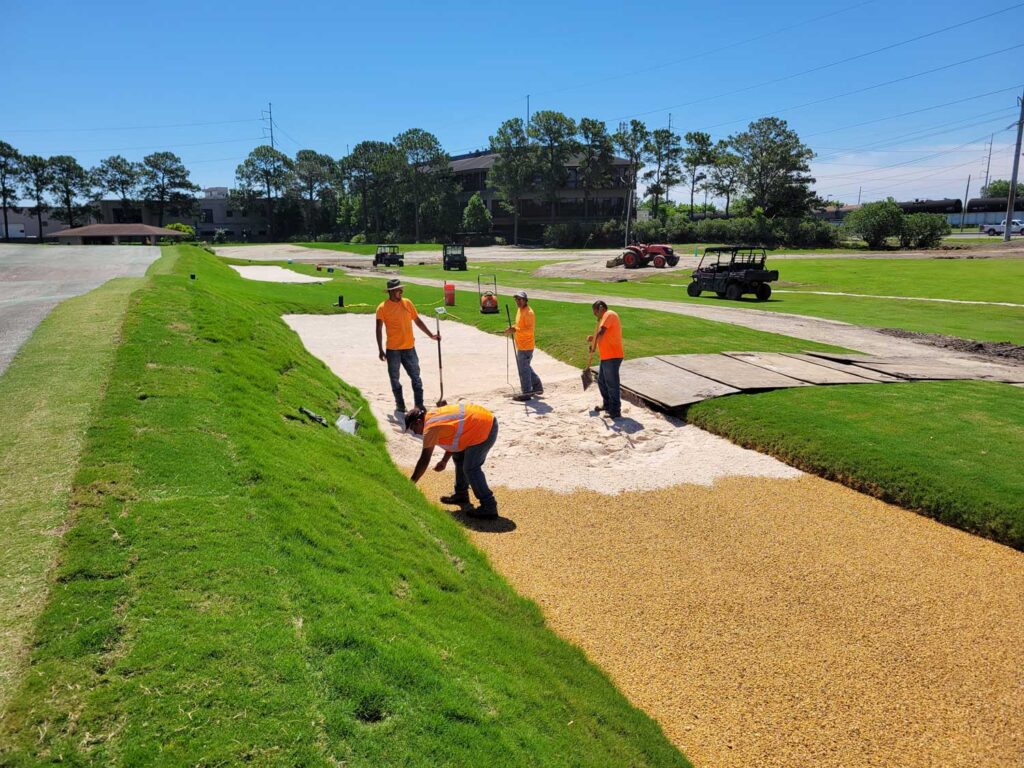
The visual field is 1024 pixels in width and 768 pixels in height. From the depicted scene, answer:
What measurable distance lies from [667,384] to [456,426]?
24.7ft

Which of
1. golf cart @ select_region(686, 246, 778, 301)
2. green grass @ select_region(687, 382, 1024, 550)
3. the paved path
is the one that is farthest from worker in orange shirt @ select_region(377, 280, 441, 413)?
golf cart @ select_region(686, 246, 778, 301)

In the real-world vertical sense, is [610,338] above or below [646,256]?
below

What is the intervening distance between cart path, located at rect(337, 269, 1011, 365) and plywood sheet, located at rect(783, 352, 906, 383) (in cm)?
320

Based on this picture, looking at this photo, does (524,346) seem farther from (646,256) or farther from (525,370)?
(646,256)

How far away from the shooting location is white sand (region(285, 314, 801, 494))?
1065 cm

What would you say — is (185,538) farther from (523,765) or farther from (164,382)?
(164,382)

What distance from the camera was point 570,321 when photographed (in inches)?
914

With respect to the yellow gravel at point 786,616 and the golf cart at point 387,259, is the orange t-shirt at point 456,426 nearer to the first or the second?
the yellow gravel at point 786,616

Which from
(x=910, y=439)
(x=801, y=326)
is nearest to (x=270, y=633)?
(x=910, y=439)

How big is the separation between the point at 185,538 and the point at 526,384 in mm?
9679

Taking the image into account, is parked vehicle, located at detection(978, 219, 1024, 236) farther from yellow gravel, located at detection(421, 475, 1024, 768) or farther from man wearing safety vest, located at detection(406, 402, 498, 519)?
man wearing safety vest, located at detection(406, 402, 498, 519)

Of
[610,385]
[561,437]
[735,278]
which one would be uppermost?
[735,278]

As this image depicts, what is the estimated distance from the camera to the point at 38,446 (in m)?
6.43

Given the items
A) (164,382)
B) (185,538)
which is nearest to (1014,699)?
(185,538)
